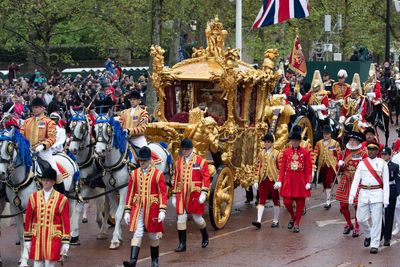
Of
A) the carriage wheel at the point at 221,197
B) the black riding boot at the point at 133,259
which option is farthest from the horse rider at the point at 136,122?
the black riding boot at the point at 133,259

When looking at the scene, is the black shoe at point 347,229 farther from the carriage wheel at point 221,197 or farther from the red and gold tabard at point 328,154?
the red and gold tabard at point 328,154

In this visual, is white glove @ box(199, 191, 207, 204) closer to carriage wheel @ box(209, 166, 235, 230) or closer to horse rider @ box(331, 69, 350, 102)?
carriage wheel @ box(209, 166, 235, 230)

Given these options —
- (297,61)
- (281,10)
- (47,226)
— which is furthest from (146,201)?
(297,61)

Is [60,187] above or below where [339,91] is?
below

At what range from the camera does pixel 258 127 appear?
19.1 m

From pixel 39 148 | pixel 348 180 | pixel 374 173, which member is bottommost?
pixel 348 180

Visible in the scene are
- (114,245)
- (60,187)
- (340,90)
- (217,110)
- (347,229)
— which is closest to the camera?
(60,187)

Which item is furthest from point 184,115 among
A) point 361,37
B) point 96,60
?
point 96,60

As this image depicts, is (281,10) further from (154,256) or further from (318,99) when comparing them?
(154,256)

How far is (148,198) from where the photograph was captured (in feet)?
45.0

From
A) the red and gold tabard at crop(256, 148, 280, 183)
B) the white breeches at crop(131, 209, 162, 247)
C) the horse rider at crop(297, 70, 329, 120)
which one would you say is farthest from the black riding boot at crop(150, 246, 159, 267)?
the horse rider at crop(297, 70, 329, 120)

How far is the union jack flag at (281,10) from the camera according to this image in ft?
85.7

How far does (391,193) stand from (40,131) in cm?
548

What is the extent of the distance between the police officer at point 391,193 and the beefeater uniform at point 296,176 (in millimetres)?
1484
